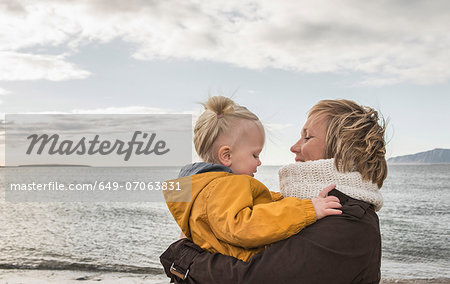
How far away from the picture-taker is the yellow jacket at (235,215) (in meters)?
1.81

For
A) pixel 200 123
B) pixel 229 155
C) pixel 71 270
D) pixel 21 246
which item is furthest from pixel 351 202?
pixel 21 246

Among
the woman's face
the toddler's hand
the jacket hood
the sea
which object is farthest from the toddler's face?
the sea

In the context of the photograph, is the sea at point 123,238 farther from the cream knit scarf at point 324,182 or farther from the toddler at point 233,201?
the cream knit scarf at point 324,182

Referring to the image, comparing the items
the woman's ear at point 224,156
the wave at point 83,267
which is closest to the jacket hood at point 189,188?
the woman's ear at point 224,156

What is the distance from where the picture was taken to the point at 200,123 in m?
2.46

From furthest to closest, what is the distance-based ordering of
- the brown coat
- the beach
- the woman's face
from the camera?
1. the beach
2. the woman's face
3. the brown coat

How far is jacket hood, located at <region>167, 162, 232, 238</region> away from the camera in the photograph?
2033 millimetres

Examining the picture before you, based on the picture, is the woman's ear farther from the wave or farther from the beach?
the wave

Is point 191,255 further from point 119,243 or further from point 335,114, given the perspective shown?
point 119,243

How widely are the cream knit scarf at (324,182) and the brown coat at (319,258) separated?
0.19 feet

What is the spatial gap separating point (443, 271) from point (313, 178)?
938cm

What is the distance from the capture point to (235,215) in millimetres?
1865

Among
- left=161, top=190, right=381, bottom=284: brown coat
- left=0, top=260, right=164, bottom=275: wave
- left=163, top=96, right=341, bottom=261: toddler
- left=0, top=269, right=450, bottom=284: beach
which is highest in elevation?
left=163, top=96, right=341, bottom=261: toddler

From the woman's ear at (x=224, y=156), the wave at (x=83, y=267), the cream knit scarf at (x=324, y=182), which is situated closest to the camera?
the cream knit scarf at (x=324, y=182)
